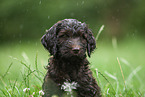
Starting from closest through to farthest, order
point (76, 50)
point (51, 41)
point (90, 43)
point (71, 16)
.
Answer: point (76, 50) → point (51, 41) → point (90, 43) → point (71, 16)

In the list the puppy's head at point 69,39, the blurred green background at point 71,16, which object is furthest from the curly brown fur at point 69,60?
the blurred green background at point 71,16

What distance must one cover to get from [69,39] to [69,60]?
332 millimetres

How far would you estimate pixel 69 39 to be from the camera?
13.3 feet

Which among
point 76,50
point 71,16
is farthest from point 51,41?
point 71,16

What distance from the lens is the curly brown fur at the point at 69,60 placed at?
389 cm

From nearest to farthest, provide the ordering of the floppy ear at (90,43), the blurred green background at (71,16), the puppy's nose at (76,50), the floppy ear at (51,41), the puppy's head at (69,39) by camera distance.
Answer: the puppy's nose at (76,50)
the puppy's head at (69,39)
the floppy ear at (51,41)
the floppy ear at (90,43)
the blurred green background at (71,16)

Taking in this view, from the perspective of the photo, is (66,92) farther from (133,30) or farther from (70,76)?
(133,30)

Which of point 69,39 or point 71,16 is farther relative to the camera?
point 71,16

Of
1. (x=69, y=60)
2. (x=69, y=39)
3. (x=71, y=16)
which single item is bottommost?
(x=69, y=60)

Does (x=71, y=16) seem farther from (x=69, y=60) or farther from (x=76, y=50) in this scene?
(x=76, y=50)

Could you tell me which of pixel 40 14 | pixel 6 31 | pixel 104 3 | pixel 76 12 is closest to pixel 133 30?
pixel 104 3

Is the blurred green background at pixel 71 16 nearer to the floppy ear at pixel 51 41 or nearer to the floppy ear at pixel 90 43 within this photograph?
the floppy ear at pixel 90 43

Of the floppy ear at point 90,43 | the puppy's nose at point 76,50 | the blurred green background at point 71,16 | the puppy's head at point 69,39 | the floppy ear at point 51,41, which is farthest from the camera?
the blurred green background at point 71,16

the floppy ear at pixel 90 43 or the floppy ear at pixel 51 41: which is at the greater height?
the floppy ear at pixel 51 41
